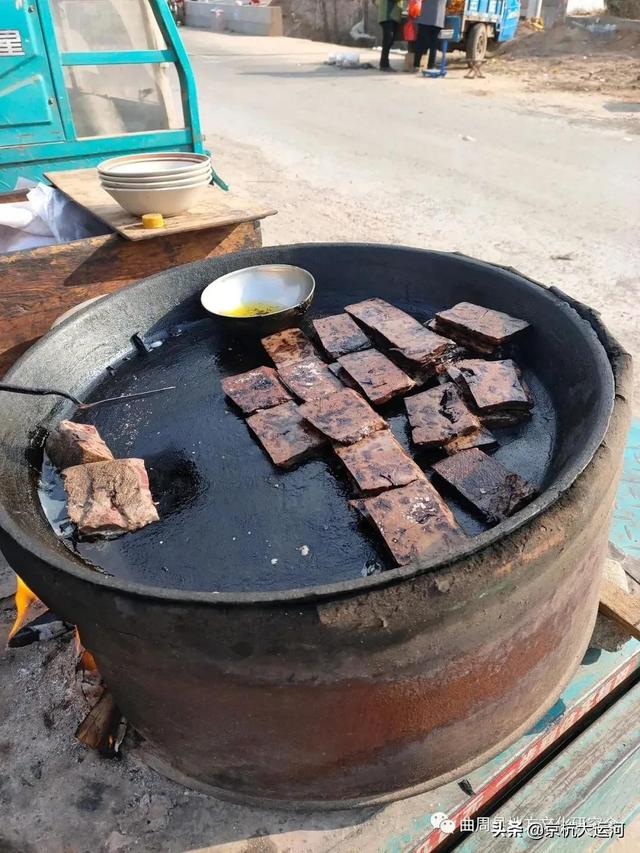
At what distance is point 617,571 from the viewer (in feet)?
7.64

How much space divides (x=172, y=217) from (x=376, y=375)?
184 cm

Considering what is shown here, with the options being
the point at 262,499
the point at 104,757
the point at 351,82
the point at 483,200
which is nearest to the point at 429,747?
the point at 262,499

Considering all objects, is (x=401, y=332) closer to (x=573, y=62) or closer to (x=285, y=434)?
(x=285, y=434)

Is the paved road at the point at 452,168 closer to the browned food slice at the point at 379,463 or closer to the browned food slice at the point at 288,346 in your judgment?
the browned food slice at the point at 288,346

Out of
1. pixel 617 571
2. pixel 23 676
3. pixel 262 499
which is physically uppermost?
pixel 262 499

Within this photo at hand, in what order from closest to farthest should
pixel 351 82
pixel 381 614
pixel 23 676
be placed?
pixel 381 614
pixel 23 676
pixel 351 82

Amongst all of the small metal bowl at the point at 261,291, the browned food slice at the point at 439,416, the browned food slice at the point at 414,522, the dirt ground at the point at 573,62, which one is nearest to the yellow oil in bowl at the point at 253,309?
the small metal bowl at the point at 261,291

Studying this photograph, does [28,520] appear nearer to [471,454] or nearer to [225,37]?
[471,454]

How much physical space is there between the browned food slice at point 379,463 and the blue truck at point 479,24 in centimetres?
1599

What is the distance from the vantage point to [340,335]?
2494 mm

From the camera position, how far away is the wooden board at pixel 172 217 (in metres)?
3.20

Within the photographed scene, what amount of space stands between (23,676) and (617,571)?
7.55ft

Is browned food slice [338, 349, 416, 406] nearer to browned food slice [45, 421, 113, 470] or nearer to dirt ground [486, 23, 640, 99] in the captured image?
browned food slice [45, 421, 113, 470]

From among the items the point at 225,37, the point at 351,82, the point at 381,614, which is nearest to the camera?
the point at 381,614
